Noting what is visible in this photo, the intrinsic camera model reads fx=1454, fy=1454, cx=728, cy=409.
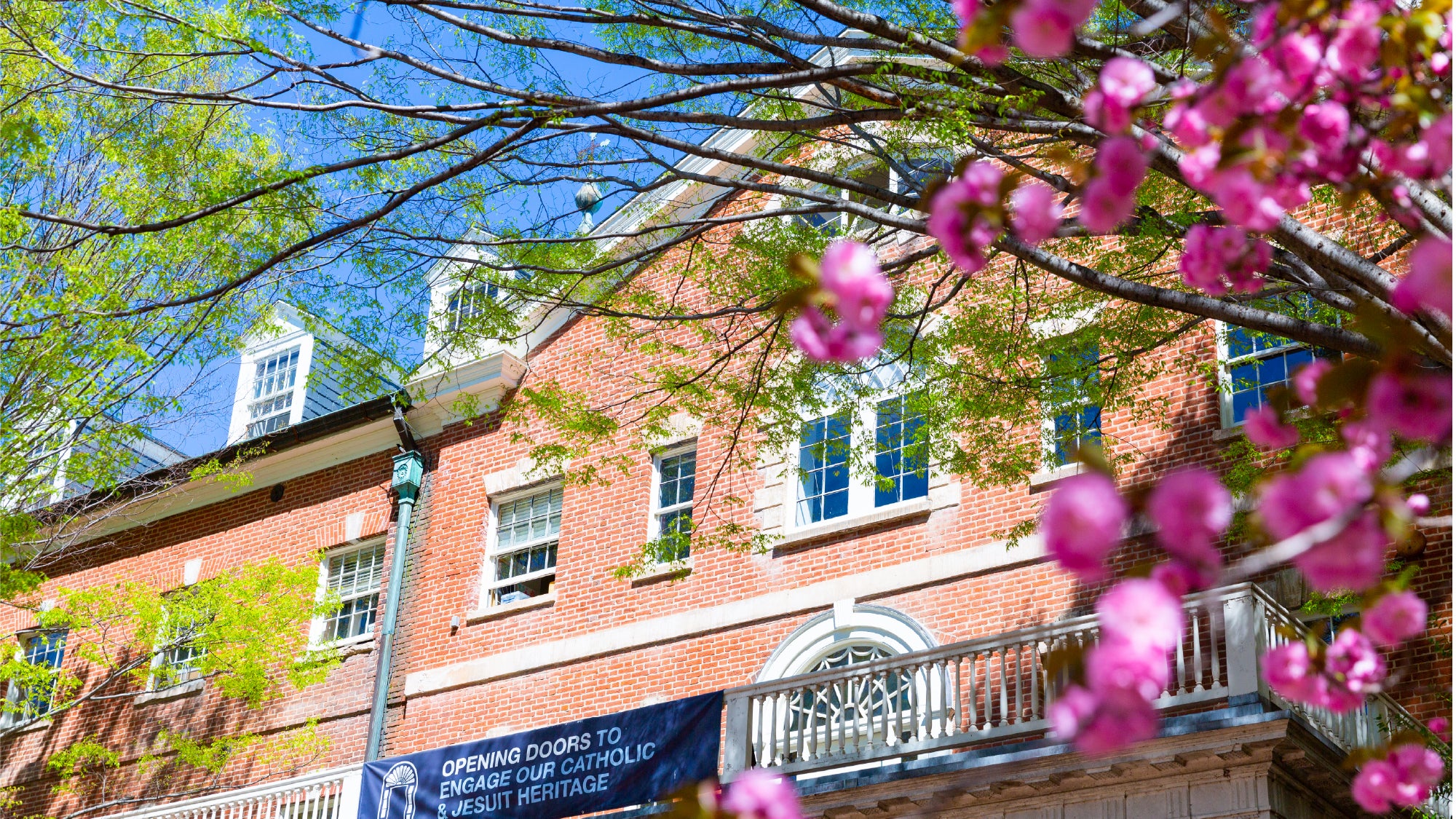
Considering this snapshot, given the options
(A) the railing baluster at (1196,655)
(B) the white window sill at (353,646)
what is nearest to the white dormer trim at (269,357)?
(B) the white window sill at (353,646)

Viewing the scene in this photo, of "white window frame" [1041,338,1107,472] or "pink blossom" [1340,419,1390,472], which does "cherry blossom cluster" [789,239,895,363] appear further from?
"white window frame" [1041,338,1107,472]

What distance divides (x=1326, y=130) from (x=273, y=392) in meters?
22.7

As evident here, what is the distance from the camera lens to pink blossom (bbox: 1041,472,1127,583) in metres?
2.34

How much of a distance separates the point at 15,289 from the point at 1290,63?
46.6 ft

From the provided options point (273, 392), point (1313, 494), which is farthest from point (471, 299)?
point (273, 392)

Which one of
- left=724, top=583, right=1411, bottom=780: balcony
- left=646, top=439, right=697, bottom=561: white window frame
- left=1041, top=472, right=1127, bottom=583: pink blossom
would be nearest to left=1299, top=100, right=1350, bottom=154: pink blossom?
left=1041, top=472, right=1127, bottom=583: pink blossom

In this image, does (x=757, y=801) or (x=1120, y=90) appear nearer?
(x=757, y=801)

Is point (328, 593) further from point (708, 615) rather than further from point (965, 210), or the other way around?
point (965, 210)

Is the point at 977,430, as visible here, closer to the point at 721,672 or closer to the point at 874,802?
the point at 874,802

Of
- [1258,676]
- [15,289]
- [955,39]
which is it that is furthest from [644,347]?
[15,289]

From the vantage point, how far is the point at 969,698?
12445 millimetres

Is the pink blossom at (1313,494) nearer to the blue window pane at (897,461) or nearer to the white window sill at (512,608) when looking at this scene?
the blue window pane at (897,461)

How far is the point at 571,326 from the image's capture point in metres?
19.3

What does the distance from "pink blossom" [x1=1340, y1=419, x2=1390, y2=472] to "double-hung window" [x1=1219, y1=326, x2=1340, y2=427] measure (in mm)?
10573
